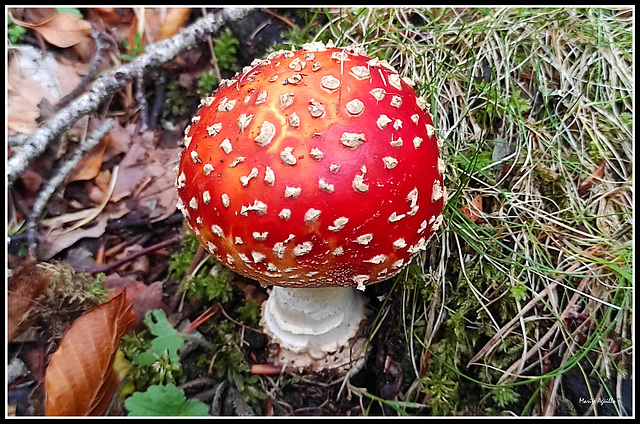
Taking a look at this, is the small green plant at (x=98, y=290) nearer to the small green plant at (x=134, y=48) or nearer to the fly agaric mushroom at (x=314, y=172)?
the fly agaric mushroom at (x=314, y=172)

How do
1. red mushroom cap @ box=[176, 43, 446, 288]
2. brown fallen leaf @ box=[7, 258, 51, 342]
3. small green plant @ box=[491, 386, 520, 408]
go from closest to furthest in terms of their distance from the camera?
1. red mushroom cap @ box=[176, 43, 446, 288]
2. small green plant @ box=[491, 386, 520, 408]
3. brown fallen leaf @ box=[7, 258, 51, 342]

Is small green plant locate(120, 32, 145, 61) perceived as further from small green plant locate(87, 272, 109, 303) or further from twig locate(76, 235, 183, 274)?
small green plant locate(87, 272, 109, 303)

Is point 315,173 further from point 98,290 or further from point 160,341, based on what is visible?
point 98,290

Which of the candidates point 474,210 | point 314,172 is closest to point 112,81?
point 314,172

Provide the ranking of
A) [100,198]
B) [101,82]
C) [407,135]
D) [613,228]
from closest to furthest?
[407,135] < [613,228] < [101,82] < [100,198]

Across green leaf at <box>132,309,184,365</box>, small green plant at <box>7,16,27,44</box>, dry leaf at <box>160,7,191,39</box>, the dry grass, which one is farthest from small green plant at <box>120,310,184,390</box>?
small green plant at <box>7,16,27,44</box>

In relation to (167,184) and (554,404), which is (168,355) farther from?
(554,404)

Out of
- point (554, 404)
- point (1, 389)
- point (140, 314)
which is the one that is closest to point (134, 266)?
point (140, 314)
